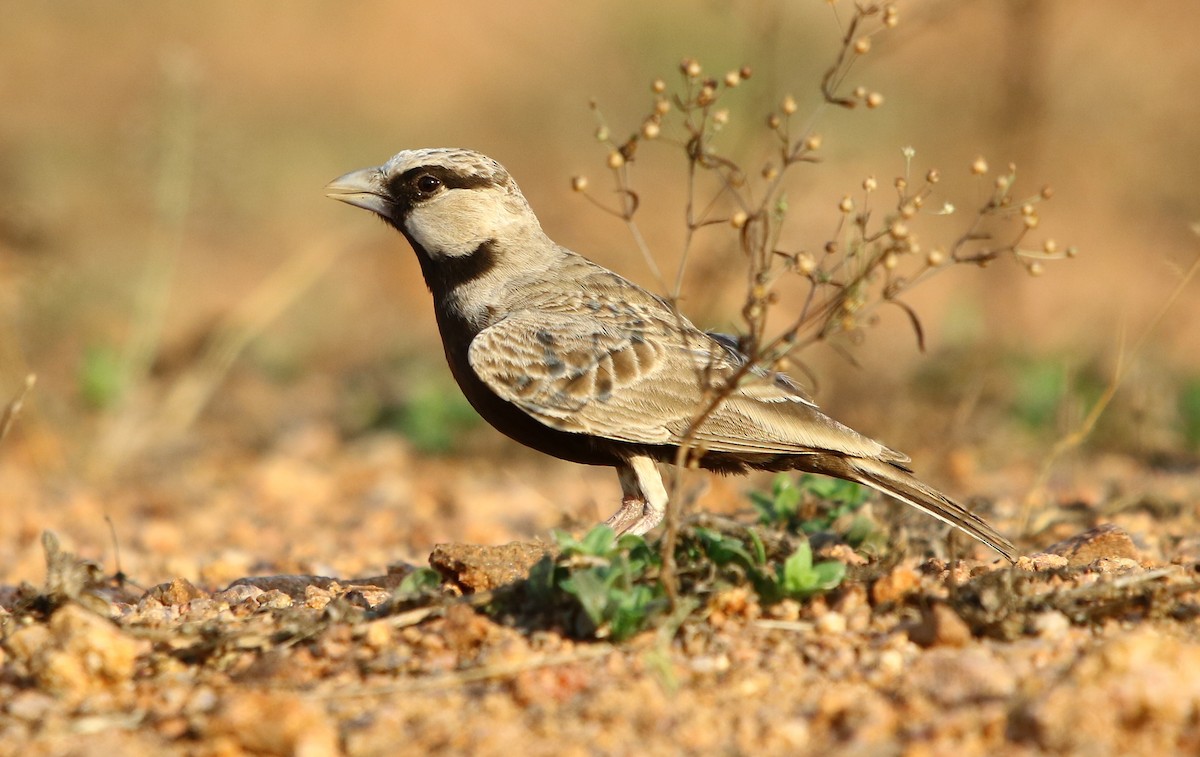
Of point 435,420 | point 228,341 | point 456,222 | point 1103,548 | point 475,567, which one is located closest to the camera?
point 475,567

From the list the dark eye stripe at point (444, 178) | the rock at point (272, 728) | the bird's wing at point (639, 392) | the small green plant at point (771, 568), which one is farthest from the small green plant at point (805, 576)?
the dark eye stripe at point (444, 178)

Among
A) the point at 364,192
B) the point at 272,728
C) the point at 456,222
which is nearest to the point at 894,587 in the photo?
the point at 272,728

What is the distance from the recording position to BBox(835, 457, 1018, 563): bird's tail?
457 centimetres

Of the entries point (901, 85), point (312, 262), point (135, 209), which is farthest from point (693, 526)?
point (901, 85)

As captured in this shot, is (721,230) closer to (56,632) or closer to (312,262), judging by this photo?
(312,262)

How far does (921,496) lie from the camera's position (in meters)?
4.70

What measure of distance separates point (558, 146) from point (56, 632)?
12630 mm

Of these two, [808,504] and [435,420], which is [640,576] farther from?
[435,420]

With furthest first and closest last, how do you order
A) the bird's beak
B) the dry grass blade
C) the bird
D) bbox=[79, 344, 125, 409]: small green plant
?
bbox=[79, 344, 125, 409]: small green plant, the bird's beak, the bird, the dry grass blade

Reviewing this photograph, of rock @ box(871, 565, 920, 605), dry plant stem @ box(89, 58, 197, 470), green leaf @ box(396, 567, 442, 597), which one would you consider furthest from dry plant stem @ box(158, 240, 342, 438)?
rock @ box(871, 565, 920, 605)

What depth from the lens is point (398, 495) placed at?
7.52m

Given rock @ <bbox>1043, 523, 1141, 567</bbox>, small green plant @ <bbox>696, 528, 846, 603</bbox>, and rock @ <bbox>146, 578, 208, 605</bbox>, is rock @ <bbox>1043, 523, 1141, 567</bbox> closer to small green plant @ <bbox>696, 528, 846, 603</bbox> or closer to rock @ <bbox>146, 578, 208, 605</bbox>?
small green plant @ <bbox>696, 528, 846, 603</bbox>

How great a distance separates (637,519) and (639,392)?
497mm

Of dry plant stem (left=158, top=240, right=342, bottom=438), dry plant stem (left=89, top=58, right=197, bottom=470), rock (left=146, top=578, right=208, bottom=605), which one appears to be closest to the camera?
rock (left=146, top=578, right=208, bottom=605)
